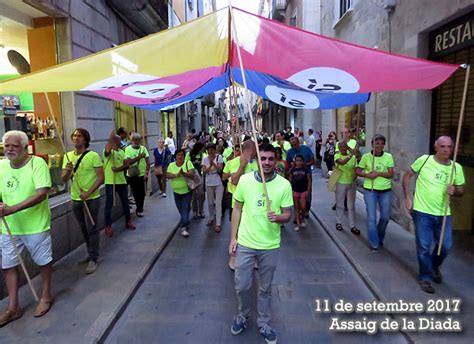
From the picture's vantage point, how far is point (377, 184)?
6145 millimetres

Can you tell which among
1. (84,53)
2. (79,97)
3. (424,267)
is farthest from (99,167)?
(424,267)

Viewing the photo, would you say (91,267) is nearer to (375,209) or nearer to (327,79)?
(327,79)

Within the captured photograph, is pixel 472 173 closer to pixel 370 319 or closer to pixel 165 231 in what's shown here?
pixel 370 319

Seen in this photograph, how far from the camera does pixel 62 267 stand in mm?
5812

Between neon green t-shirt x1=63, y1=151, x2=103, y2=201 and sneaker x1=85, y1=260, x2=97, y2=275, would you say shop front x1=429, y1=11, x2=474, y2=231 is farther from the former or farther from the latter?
sneaker x1=85, y1=260, x2=97, y2=275

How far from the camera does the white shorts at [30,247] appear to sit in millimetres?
4191

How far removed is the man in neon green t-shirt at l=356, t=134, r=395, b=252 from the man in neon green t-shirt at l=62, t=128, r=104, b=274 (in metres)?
4.23

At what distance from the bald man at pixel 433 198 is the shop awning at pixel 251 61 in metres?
1.06

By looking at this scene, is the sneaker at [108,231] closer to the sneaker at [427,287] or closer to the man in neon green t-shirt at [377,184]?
the man in neon green t-shirt at [377,184]

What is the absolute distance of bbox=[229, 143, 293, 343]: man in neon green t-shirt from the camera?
3617mm

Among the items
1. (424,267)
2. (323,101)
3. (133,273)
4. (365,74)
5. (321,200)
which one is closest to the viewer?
(365,74)

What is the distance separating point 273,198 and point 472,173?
5217mm

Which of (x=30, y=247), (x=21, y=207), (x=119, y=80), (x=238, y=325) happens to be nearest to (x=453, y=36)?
(x=119, y=80)

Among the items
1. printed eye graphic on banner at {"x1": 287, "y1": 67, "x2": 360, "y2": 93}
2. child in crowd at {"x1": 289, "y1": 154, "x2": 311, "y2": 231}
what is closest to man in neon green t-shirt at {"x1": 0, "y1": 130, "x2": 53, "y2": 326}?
printed eye graphic on banner at {"x1": 287, "y1": 67, "x2": 360, "y2": 93}
